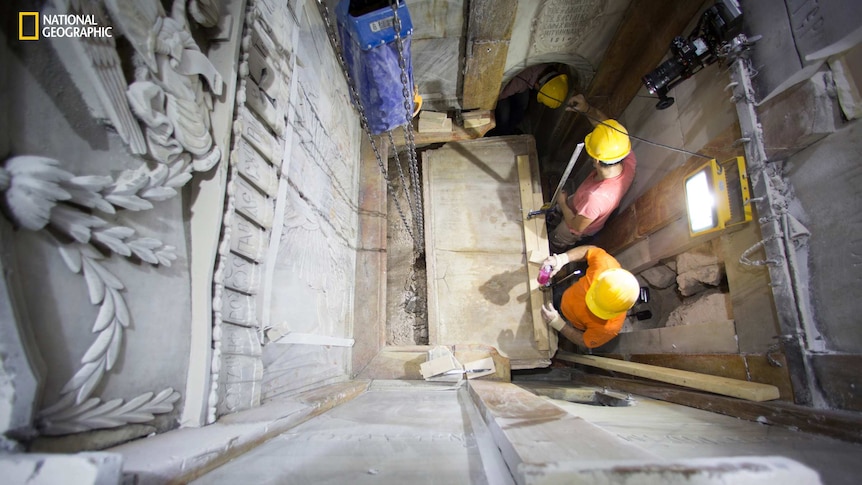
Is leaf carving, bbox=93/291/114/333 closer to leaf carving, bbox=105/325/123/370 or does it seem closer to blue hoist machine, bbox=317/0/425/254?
leaf carving, bbox=105/325/123/370

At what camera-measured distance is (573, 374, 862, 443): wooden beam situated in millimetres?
1715

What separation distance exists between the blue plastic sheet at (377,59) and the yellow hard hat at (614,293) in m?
2.47

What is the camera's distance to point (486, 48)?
3521 millimetres

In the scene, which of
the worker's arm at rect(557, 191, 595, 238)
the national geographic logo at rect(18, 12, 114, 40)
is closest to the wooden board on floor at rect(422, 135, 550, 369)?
the worker's arm at rect(557, 191, 595, 238)

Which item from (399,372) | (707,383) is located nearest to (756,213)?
(707,383)

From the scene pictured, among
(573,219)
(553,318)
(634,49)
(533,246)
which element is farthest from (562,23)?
(553,318)

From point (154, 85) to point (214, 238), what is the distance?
0.58 meters

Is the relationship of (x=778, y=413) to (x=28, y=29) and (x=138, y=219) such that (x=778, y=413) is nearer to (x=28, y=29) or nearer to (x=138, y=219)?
(x=138, y=219)

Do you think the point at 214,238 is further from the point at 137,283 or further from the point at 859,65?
the point at 859,65

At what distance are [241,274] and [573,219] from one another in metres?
3.75

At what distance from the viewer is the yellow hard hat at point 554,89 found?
4.91m

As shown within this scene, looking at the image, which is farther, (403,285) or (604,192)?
(403,285)

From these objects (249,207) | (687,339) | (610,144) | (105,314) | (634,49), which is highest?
(634,49)

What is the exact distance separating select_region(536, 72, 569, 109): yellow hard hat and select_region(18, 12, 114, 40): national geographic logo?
5.06 meters
